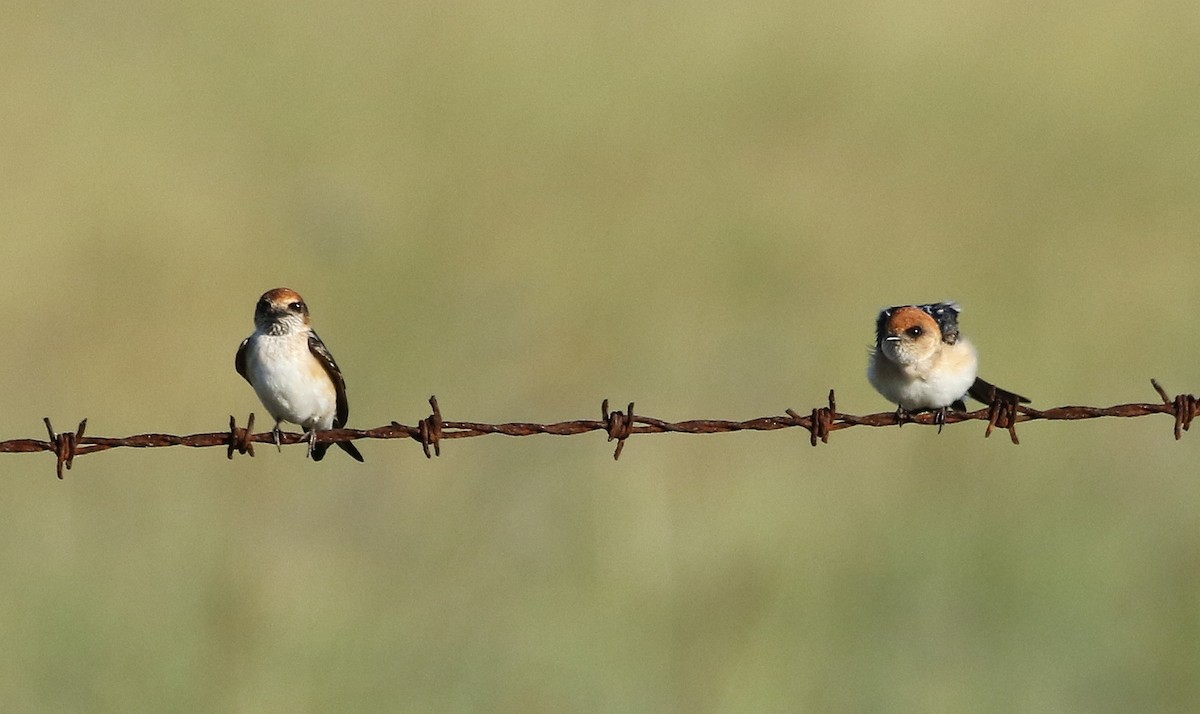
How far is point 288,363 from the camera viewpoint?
7555mm

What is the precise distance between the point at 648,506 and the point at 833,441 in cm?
143

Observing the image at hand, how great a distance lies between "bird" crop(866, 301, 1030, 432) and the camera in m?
7.32

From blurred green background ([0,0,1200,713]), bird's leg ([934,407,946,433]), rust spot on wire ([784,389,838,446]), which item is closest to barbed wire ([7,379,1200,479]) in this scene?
rust spot on wire ([784,389,838,446])

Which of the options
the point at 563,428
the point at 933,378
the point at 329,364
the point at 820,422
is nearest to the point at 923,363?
the point at 933,378

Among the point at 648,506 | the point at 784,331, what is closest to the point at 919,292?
the point at 784,331

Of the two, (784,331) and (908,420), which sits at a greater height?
(784,331)

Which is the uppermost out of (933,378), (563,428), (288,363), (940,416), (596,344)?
(596,344)

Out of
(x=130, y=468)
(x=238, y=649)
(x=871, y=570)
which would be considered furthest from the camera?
(x=130, y=468)

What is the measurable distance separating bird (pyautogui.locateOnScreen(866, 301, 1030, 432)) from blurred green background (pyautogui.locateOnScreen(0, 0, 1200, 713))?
101 cm

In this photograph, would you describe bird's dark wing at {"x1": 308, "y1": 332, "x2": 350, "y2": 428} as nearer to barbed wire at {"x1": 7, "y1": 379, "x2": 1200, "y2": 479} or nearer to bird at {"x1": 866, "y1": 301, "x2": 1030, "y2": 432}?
barbed wire at {"x1": 7, "y1": 379, "x2": 1200, "y2": 479}

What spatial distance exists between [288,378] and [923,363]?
8.62ft

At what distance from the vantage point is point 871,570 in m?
8.26

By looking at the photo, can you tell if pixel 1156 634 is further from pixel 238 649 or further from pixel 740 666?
pixel 238 649

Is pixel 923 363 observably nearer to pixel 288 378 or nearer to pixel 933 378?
pixel 933 378
